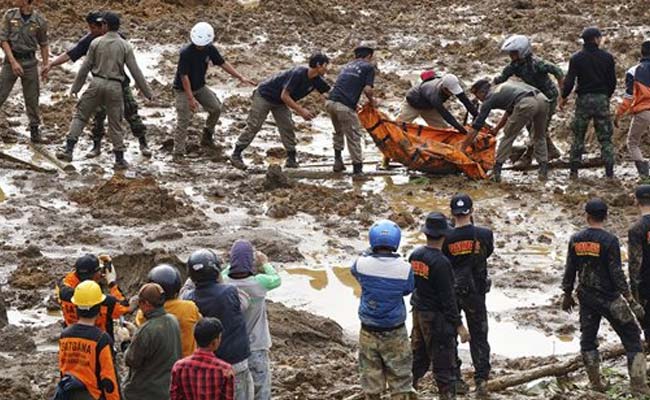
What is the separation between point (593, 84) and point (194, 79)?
459cm

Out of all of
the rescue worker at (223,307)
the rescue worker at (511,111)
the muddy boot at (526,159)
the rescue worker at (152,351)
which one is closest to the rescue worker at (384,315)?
the rescue worker at (223,307)

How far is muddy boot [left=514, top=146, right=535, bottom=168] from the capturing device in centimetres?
1672

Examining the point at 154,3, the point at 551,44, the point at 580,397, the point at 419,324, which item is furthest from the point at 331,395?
the point at 154,3

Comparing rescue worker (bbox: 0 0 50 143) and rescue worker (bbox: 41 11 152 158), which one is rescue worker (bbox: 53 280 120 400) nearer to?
rescue worker (bbox: 41 11 152 158)

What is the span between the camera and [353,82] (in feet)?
52.9

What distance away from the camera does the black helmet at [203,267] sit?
8.14 m

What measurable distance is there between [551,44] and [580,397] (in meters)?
14.5

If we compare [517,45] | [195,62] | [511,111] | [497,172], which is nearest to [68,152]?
[195,62]

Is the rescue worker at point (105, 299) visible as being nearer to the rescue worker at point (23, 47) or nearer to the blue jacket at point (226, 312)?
the blue jacket at point (226, 312)

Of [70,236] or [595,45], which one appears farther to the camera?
[595,45]

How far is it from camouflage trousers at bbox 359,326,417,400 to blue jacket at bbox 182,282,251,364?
99cm

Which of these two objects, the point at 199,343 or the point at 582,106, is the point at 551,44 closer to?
the point at 582,106

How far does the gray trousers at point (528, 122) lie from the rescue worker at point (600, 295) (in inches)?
234

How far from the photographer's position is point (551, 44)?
23.5 meters
